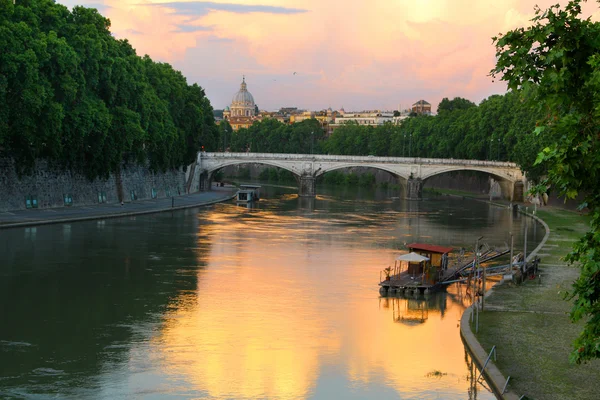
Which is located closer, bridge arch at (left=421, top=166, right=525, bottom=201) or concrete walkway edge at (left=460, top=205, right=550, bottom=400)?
concrete walkway edge at (left=460, top=205, right=550, bottom=400)

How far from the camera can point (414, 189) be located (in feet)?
401

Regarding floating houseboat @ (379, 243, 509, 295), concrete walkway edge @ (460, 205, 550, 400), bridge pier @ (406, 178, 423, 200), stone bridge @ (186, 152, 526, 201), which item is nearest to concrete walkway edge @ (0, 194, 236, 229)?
floating houseboat @ (379, 243, 509, 295)

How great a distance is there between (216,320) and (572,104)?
61.4ft

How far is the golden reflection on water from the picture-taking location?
25578mm

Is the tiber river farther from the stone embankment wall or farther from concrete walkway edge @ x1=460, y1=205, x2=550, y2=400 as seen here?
the stone embankment wall

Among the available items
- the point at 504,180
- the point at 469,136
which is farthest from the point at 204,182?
the point at 504,180

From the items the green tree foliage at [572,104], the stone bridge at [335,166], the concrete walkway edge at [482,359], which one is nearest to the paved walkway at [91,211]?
the stone bridge at [335,166]

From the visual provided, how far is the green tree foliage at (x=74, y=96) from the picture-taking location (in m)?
61.2

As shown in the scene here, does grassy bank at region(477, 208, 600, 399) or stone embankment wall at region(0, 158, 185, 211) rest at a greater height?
stone embankment wall at region(0, 158, 185, 211)

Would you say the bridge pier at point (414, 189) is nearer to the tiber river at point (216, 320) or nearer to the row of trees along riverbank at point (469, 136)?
the row of trees along riverbank at point (469, 136)

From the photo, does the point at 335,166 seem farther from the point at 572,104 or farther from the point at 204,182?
the point at 572,104

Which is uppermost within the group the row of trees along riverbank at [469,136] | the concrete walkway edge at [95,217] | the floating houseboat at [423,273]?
the row of trees along riverbank at [469,136]

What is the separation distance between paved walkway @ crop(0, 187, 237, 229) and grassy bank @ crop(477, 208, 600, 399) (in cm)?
3479

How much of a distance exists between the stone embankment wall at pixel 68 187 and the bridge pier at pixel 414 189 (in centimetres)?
3472
